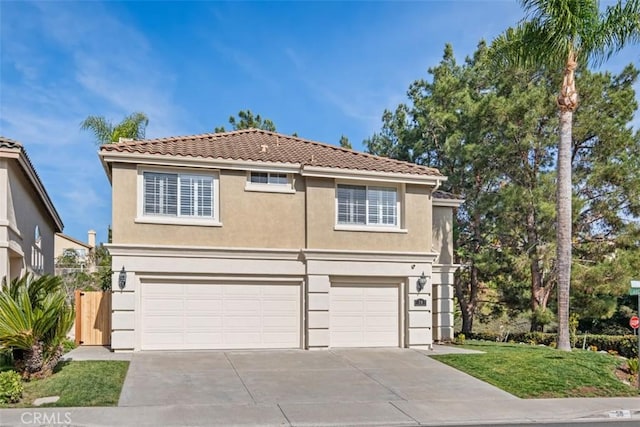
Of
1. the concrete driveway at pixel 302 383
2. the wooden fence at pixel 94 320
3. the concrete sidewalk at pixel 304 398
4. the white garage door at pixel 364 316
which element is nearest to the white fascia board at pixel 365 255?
the white garage door at pixel 364 316

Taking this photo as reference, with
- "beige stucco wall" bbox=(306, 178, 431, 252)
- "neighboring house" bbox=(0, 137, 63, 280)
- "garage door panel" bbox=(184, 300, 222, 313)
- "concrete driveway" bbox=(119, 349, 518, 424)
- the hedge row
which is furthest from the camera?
the hedge row

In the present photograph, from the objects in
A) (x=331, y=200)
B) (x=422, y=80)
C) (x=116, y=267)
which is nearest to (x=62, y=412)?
(x=116, y=267)

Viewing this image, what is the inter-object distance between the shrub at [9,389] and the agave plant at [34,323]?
1446 millimetres

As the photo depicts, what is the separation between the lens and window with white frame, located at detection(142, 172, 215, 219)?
1770 cm

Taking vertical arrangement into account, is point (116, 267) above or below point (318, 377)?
above

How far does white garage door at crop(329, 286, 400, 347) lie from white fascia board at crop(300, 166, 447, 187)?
330 centimetres

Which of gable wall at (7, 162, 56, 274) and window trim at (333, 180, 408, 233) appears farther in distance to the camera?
window trim at (333, 180, 408, 233)

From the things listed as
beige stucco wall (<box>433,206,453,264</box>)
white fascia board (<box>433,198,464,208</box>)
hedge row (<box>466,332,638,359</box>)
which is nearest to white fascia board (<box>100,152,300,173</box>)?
white fascia board (<box>433,198,464,208</box>)

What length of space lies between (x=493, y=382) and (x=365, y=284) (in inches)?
222

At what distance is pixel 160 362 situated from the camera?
15.6 meters

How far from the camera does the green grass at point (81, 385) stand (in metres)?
11.5

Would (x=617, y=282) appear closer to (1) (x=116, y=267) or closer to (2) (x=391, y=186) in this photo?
(2) (x=391, y=186)

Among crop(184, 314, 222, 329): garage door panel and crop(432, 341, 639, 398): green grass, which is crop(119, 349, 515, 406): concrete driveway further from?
crop(184, 314, 222, 329): garage door panel

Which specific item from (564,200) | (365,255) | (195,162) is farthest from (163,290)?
(564,200)
